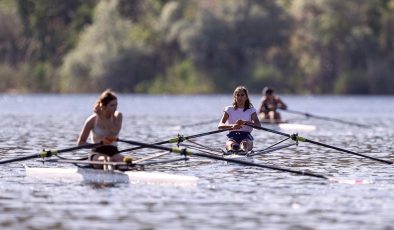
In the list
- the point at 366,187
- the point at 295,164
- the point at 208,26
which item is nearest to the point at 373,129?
the point at 295,164

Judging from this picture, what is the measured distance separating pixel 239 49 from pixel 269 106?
210ft

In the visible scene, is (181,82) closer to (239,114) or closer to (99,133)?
(239,114)

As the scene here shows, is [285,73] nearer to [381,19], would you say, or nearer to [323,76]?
[323,76]

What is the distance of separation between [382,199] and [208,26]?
8493 cm

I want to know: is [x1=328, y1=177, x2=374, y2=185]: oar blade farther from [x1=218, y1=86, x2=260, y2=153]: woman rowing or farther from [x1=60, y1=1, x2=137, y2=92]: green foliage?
[x1=60, y1=1, x2=137, y2=92]: green foliage

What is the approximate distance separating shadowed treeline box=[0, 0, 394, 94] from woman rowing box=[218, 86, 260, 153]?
76.1m

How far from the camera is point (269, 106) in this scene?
42875 millimetres

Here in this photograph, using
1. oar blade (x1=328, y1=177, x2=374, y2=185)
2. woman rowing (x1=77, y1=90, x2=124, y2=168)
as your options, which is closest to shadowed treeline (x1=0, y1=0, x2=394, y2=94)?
oar blade (x1=328, y1=177, x2=374, y2=185)

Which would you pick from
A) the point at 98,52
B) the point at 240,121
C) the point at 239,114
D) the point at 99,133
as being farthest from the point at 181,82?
the point at 99,133

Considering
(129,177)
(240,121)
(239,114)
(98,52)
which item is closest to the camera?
(129,177)

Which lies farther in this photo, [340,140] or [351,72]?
[351,72]

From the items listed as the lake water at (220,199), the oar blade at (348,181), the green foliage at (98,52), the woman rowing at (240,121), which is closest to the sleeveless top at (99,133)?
the lake water at (220,199)

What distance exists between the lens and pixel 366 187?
22203mm

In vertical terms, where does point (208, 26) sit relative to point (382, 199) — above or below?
above
